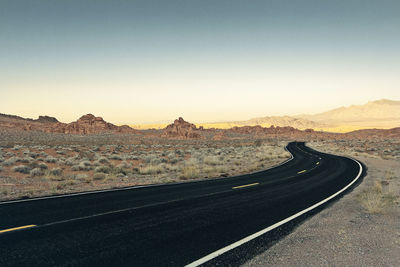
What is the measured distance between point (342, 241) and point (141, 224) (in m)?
4.66

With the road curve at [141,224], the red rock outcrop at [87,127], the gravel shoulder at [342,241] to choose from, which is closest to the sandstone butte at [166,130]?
the red rock outcrop at [87,127]

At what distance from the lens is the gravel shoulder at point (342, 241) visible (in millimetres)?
5008

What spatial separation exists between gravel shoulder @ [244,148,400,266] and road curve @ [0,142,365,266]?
0.61 metres

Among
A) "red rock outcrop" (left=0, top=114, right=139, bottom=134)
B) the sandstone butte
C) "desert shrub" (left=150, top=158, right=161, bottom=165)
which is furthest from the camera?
"red rock outcrop" (left=0, top=114, right=139, bottom=134)

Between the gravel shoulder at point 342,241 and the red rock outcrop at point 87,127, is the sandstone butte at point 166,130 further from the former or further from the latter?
the gravel shoulder at point 342,241

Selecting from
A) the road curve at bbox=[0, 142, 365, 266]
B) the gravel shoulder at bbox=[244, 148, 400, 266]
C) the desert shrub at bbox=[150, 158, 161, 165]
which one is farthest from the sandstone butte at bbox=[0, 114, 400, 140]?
the gravel shoulder at bbox=[244, 148, 400, 266]

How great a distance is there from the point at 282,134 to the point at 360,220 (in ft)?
459

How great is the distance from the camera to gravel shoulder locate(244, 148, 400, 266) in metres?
5.01

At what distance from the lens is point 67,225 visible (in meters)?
6.40

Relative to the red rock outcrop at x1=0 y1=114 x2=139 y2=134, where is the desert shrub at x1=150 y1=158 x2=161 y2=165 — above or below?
below

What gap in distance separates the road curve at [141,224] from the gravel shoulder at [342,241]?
0.61 m

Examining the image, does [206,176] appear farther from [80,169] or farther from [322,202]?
[80,169]

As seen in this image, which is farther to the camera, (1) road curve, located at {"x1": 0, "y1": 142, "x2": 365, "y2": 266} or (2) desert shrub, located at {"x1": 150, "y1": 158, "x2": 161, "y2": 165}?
(2) desert shrub, located at {"x1": 150, "y1": 158, "x2": 161, "y2": 165}

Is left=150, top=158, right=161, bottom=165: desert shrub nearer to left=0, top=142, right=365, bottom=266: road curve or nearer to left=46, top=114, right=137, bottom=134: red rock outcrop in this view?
left=0, top=142, right=365, bottom=266: road curve
